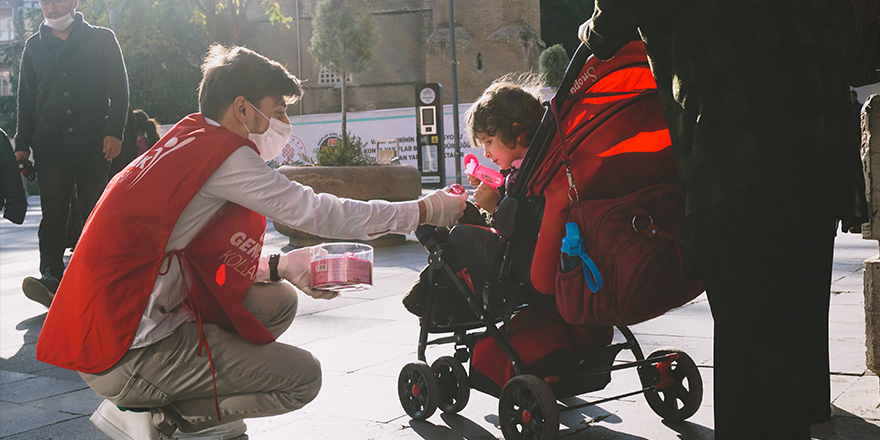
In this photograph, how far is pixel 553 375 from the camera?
2873 millimetres

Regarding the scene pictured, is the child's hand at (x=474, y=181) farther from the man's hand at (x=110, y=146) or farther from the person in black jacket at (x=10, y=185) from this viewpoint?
the person in black jacket at (x=10, y=185)

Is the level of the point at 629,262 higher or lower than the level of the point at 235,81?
lower

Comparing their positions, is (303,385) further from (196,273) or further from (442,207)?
(442,207)

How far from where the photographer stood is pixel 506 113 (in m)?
3.10

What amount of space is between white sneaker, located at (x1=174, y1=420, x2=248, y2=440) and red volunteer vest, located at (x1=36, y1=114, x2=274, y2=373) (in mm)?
349

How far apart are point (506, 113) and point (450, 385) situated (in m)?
1.18

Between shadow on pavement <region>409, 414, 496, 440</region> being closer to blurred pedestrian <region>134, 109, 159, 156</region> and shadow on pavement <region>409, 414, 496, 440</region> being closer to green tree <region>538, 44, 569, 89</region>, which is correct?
blurred pedestrian <region>134, 109, 159, 156</region>

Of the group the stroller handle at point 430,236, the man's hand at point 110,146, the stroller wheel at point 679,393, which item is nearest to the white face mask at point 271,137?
the stroller handle at point 430,236

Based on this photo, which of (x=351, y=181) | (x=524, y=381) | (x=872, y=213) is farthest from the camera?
(x=351, y=181)

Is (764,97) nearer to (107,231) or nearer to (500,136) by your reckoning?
(500,136)

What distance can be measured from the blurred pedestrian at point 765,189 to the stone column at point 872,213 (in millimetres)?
1128

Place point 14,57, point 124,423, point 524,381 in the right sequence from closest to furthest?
point 124,423, point 524,381, point 14,57

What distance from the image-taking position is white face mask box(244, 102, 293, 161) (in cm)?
275

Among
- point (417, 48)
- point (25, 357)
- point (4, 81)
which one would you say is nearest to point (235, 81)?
point (25, 357)
